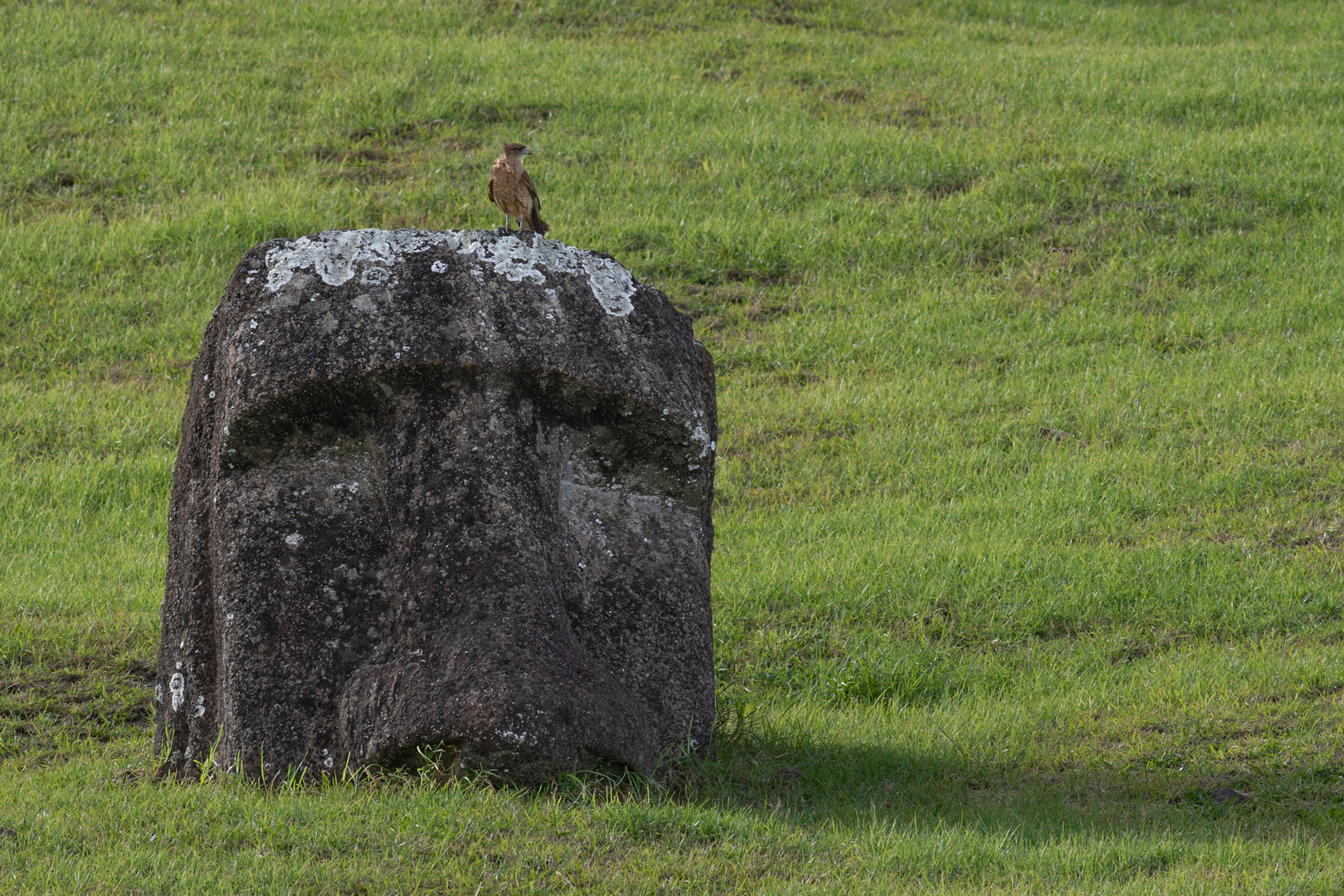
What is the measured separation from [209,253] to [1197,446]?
366 inches

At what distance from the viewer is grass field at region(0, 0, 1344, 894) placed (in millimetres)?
5133

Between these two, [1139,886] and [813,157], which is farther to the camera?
[813,157]

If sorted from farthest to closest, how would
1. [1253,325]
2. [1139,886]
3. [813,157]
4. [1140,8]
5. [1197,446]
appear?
[1140,8] < [813,157] < [1253,325] < [1197,446] < [1139,886]

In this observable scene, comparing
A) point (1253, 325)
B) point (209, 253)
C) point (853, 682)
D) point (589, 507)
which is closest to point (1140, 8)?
point (1253, 325)

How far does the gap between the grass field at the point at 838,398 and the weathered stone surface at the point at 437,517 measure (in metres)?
0.30

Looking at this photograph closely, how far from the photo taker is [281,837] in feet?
15.4

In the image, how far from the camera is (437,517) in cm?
560

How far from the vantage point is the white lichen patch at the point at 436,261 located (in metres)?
5.88

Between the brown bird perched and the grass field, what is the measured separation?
2.66 metres

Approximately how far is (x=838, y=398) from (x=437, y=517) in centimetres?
687

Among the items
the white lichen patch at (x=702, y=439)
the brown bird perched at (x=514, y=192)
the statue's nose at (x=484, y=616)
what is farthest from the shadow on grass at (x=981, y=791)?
the brown bird perched at (x=514, y=192)

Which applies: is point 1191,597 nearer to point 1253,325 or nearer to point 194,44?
point 1253,325

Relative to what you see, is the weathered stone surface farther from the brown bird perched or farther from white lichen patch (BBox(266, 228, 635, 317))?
the brown bird perched

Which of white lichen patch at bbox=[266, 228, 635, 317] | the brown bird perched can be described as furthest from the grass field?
the brown bird perched
